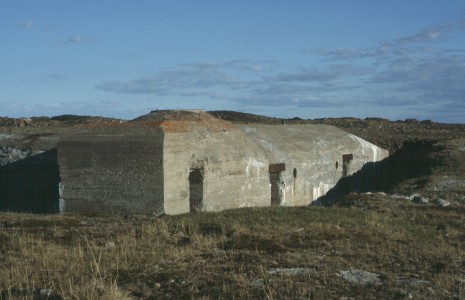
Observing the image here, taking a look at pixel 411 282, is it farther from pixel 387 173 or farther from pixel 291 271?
pixel 387 173

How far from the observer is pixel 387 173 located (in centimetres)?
2305

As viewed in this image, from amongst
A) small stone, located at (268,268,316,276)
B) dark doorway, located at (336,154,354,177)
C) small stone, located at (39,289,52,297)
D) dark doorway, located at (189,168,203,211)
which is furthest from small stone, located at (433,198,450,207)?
small stone, located at (39,289,52,297)

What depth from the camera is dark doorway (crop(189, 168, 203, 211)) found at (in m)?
13.6

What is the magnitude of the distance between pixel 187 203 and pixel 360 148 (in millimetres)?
10384

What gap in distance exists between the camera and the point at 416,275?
699 cm

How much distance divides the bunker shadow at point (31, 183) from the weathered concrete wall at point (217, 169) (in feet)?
15.1

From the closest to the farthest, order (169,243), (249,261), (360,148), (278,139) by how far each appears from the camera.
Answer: (249,261), (169,243), (278,139), (360,148)

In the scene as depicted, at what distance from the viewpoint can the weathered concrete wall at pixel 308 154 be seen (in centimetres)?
1723

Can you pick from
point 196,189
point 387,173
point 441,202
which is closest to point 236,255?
point 196,189

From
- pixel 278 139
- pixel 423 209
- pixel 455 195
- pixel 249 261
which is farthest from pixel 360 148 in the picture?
pixel 249 261

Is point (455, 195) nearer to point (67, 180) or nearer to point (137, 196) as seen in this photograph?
point (137, 196)

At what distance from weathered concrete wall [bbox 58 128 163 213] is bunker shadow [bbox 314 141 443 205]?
7.42 meters

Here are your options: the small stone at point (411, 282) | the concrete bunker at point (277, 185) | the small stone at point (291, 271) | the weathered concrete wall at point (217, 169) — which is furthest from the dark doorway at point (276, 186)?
the small stone at point (411, 282)

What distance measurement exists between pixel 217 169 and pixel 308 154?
208 inches
